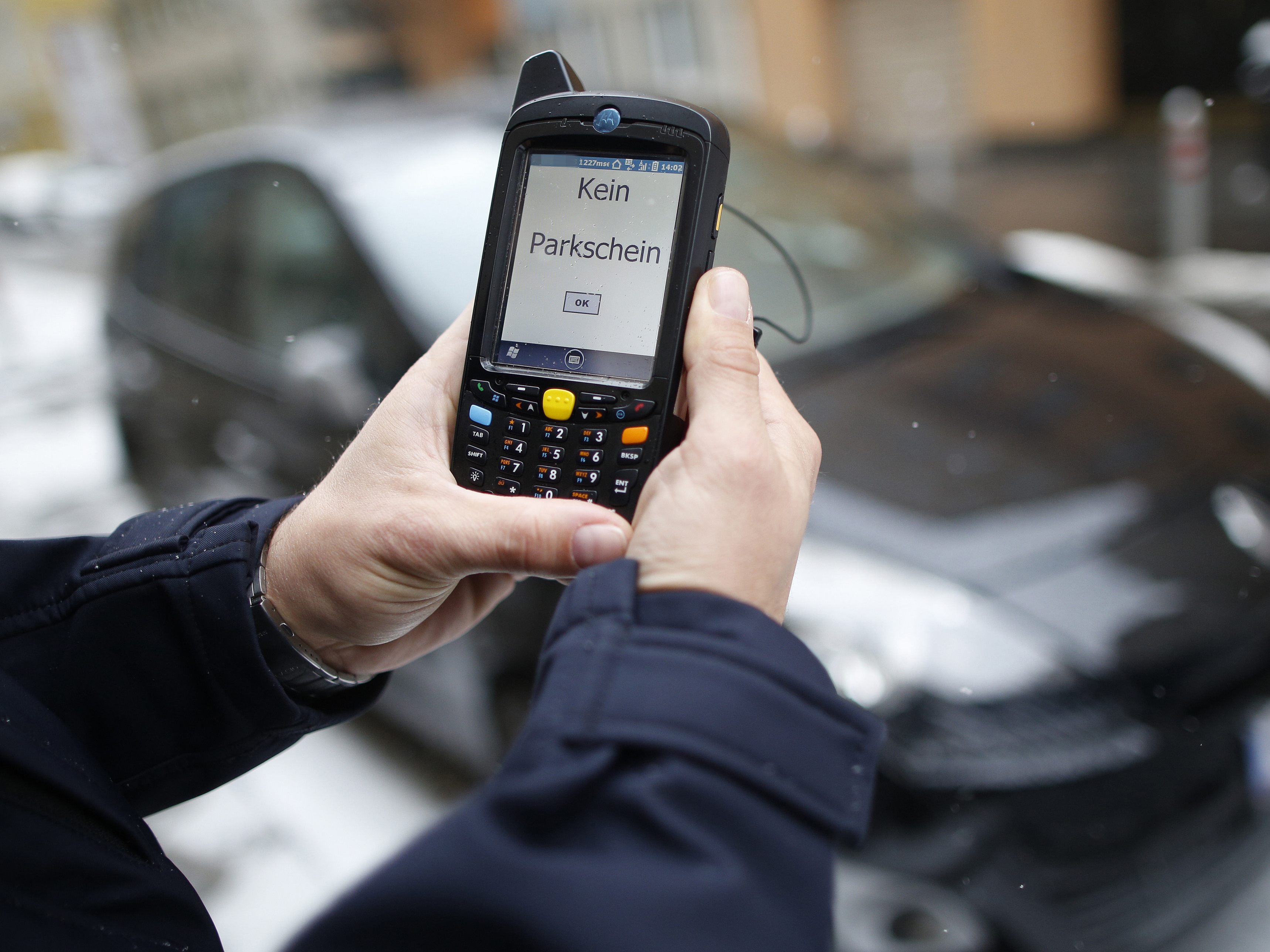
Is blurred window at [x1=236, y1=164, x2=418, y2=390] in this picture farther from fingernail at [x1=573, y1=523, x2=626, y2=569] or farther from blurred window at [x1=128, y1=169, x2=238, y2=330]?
fingernail at [x1=573, y1=523, x2=626, y2=569]

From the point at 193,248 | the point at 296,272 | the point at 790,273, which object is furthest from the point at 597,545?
the point at 193,248

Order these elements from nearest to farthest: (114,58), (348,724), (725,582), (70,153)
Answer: (725,582) < (348,724) < (114,58) < (70,153)

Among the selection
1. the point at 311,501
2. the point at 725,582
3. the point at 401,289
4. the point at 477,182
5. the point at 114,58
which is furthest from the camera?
the point at 114,58

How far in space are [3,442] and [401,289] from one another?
8.13ft

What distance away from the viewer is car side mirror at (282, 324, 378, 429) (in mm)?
1221

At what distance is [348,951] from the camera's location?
449 mm

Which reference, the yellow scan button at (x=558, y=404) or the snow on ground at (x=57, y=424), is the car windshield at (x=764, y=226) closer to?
the yellow scan button at (x=558, y=404)

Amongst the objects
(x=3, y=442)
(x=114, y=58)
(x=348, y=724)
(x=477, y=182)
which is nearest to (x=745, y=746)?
(x=477, y=182)

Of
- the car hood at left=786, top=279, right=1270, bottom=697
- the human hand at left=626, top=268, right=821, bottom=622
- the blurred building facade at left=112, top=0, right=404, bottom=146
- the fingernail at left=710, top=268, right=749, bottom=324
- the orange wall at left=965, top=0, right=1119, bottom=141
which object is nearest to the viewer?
the human hand at left=626, top=268, right=821, bottom=622

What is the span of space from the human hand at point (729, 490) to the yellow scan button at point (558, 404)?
118 mm

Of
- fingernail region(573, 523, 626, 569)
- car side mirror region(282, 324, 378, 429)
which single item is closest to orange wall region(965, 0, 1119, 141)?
car side mirror region(282, 324, 378, 429)

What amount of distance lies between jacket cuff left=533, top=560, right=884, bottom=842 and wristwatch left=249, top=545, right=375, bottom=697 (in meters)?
0.33

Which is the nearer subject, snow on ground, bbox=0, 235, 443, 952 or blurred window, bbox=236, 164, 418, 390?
snow on ground, bbox=0, 235, 443, 952

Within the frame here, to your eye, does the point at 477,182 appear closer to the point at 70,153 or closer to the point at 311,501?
the point at 311,501
